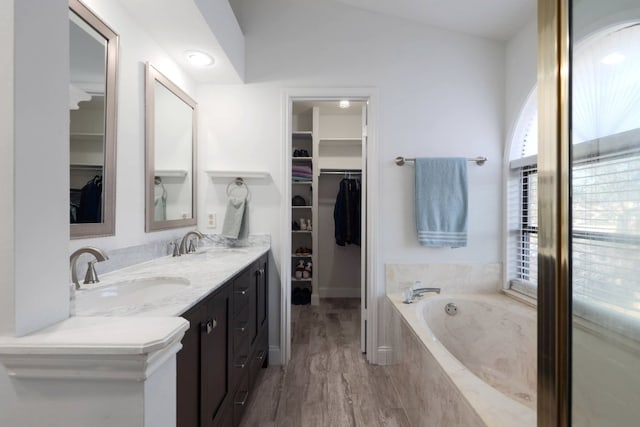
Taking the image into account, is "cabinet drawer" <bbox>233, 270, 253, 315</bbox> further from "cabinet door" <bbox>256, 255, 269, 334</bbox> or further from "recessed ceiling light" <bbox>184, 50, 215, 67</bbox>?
"recessed ceiling light" <bbox>184, 50, 215, 67</bbox>

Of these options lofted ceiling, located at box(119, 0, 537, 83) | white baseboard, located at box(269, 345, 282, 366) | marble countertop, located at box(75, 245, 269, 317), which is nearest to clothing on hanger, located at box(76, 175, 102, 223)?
marble countertop, located at box(75, 245, 269, 317)

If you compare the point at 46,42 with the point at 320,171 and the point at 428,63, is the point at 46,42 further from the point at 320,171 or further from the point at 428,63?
the point at 320,171

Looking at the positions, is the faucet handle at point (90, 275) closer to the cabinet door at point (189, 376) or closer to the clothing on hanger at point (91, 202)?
the clothing on hanger at point (91, 202)

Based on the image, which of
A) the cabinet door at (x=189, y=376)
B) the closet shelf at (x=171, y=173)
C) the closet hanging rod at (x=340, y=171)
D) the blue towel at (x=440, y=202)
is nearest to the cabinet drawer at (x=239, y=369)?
the cabinet door at (x=189, y=376)

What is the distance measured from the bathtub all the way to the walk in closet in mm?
1686

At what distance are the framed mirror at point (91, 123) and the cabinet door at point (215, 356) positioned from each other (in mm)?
635

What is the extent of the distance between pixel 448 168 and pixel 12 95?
7.60ft

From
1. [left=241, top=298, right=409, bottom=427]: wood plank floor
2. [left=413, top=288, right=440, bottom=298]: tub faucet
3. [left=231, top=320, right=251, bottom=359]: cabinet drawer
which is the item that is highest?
[left=413, top=288, right=440, bottom=298]: tub faucet

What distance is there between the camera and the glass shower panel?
0.58 m

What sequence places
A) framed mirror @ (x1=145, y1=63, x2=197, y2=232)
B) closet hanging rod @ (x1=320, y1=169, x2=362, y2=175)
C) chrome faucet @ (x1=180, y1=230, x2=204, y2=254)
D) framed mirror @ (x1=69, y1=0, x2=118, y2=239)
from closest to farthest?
framed mirror @ (x1=69, y1=0, x2=118, y2=239), framed mirror @ (x1=145, y1=63, x2=197, y2=232), chrome faucet @ (x1=180, y1=230, x2=204, y2=254), closet hanging rod @ (x1=320, y1=169, x2=362, y2=175)

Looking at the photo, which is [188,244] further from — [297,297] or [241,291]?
[297,297]

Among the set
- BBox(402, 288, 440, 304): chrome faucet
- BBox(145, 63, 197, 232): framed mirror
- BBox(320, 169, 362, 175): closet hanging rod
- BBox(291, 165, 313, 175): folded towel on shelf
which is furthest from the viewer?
BBox(320, 169, 362, 175): closet hanging rod

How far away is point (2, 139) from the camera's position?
556 millimetres

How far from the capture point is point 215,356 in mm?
1195
